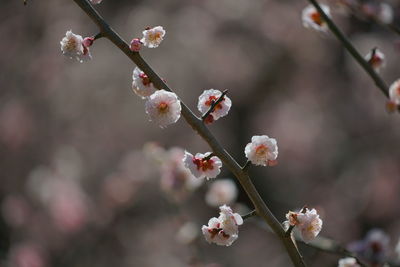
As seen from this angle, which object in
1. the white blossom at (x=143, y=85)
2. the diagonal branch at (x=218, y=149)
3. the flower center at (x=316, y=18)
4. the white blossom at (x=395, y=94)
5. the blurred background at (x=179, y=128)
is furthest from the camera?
Result: the blurred background at (x=179, y=128)

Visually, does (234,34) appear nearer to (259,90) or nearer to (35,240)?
(259,90)

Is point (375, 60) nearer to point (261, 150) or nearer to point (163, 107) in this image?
point (261, 150)

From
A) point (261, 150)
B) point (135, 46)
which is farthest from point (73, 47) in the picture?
point (261, 150)

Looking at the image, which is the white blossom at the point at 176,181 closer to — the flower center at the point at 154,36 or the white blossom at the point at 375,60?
the white blossom at the point at 375,60

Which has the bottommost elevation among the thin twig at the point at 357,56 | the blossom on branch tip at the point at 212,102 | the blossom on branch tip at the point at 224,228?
the thin twig at the point at 357,56

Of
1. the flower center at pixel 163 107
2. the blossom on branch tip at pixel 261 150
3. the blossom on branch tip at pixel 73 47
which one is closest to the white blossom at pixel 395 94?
the blossom on branch tip at pixel 261 150

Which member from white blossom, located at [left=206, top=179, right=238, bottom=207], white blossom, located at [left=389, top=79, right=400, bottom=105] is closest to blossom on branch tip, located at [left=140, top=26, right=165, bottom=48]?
white blossom, located at [left=389, top=79, right=400, bottom=105]
